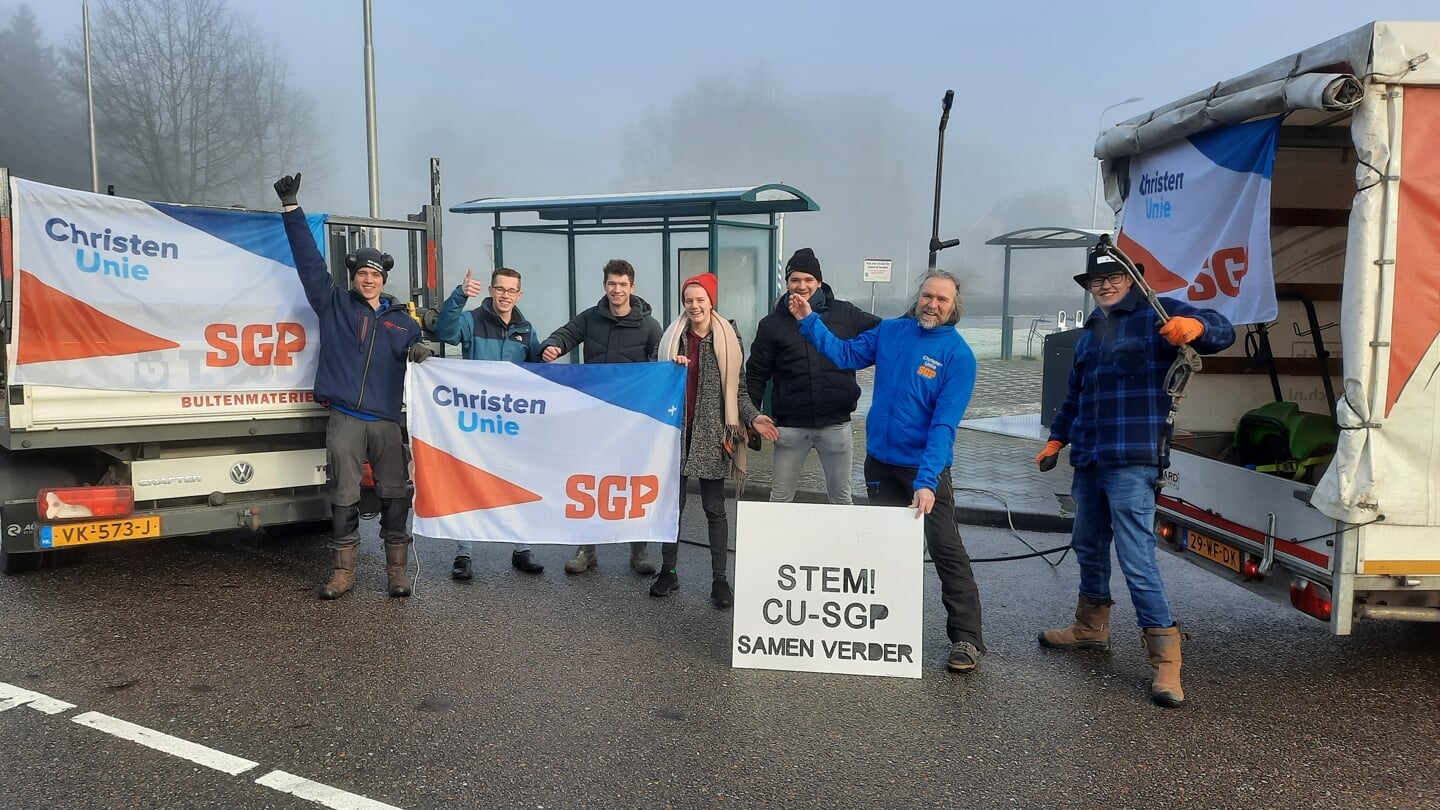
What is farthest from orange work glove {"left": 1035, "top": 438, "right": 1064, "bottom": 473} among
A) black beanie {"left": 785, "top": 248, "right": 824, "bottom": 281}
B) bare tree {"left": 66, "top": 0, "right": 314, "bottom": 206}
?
bare tree {"left": 66, "top": 0, "right": 314, "bottom": 206}

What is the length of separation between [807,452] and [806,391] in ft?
1.14

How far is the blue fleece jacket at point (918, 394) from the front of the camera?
462cm

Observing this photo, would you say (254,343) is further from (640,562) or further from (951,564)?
(951,564)

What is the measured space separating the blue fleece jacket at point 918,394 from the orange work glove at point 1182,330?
82 centimetres

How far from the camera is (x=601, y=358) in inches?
247

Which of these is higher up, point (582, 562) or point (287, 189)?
point (287, 189)

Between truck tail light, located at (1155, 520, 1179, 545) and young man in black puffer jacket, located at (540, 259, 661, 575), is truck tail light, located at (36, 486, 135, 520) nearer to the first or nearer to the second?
young man in black puffer jacket, located at (540, 259, 661, 575)

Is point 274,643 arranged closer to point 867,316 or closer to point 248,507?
point 248,507

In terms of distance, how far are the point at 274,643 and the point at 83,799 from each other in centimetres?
163

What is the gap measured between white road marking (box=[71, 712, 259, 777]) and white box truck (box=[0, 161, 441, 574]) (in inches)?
74.9

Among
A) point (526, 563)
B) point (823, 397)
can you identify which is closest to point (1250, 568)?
point (823, 397)

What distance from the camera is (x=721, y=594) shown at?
5656 mm

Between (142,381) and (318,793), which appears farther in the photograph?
(142,381)

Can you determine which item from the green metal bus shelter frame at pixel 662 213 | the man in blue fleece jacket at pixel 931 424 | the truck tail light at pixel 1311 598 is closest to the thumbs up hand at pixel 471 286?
the man in blue fleece jacket at pixel 931 424
